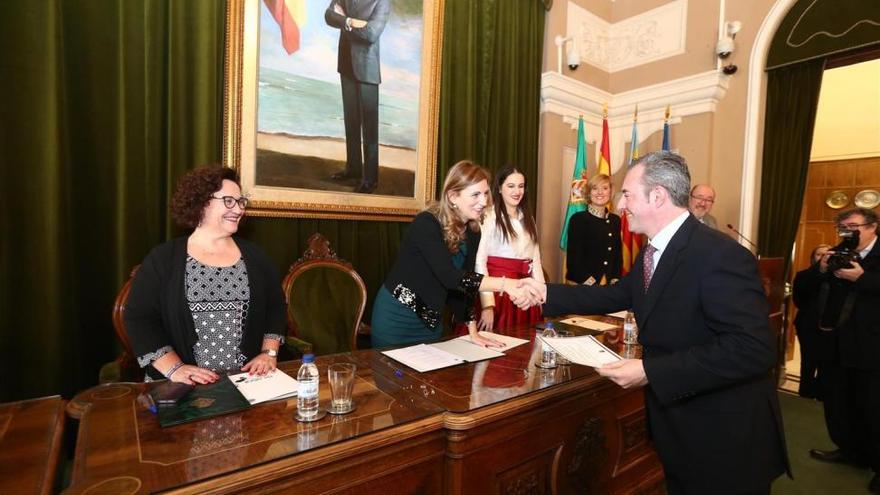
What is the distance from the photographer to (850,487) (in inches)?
110

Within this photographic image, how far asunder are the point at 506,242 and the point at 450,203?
2.11 ft

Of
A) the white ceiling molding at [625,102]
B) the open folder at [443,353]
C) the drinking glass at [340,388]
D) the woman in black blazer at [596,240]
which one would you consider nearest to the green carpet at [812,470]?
the woman in black blazer at [596,240]

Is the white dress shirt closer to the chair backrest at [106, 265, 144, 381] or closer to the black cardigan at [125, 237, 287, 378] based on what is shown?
the black cardigan at [125, 237, 287, 378]

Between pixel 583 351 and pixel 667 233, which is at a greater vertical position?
pixel 667 233

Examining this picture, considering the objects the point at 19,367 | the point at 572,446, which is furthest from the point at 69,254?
the point at 572,446

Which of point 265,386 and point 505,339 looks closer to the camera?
point 265,386

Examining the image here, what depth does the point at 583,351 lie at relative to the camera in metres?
1.74

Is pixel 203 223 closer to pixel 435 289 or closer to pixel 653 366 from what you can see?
pixel 435 289

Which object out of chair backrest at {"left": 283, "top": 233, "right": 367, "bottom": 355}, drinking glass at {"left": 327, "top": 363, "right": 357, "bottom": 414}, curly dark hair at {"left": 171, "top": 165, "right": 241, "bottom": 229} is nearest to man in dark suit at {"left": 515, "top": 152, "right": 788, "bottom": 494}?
drinking glass at {"left": 327, "top": 363, "right": 357, "bottom": 414}

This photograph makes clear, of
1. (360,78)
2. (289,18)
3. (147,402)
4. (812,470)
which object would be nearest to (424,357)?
(147,402)

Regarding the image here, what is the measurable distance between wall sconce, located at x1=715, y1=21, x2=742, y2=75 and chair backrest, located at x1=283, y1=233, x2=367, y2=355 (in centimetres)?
422

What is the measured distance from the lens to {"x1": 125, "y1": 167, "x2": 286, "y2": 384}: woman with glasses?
1865mm

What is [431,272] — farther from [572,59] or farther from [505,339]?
[572,59]

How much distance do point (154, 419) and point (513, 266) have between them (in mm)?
2113
